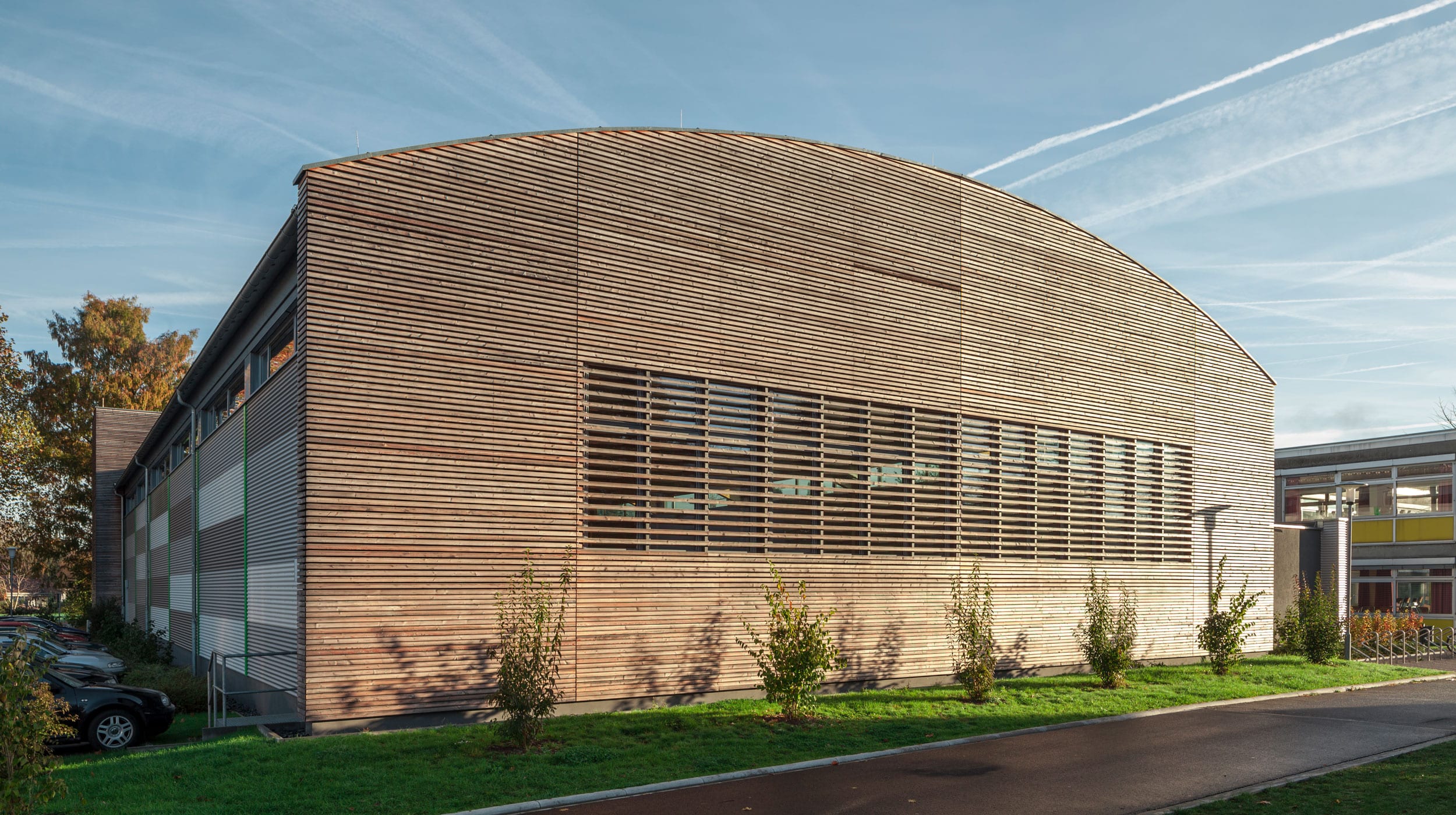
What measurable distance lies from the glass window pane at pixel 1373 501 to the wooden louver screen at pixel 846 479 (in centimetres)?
1977

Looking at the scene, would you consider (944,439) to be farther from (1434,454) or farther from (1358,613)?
(1434,454)

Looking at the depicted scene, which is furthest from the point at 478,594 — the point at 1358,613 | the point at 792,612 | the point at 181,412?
the point at 1358,613

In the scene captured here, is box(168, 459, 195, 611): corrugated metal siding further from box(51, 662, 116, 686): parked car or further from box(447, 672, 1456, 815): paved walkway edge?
box(447, 672, 1456, 815): paved walkway edge

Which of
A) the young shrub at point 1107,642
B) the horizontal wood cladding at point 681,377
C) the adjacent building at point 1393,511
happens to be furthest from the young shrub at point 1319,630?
the adjacent building at point 1393,511

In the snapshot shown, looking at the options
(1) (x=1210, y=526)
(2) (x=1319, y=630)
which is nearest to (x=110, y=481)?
(1) (x=1210, y=526)

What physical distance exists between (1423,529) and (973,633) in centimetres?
2821

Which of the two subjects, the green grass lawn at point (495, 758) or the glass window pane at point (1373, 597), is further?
the glass window pane at point (1373, 597)

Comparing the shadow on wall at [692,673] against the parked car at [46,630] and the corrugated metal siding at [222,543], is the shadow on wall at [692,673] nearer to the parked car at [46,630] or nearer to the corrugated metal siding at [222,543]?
the corrugated metal siding at [222,543]

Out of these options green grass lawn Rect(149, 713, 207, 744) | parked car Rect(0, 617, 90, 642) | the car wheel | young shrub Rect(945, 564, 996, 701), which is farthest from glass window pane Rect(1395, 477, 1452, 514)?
parked car Rect(0, 617, 90, 642)

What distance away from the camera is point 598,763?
11.2 m

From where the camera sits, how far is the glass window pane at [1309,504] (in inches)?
1538

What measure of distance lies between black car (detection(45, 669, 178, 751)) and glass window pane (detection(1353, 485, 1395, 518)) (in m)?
39.4

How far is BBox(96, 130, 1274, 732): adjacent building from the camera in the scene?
43.1 feet

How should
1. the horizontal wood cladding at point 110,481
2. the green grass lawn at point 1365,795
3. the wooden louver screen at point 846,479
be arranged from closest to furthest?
1. the green grass lawn at point 1365,795
2. the wooden louver screen at point 846,479
3. the horizontal wood cladding at point 110,481
